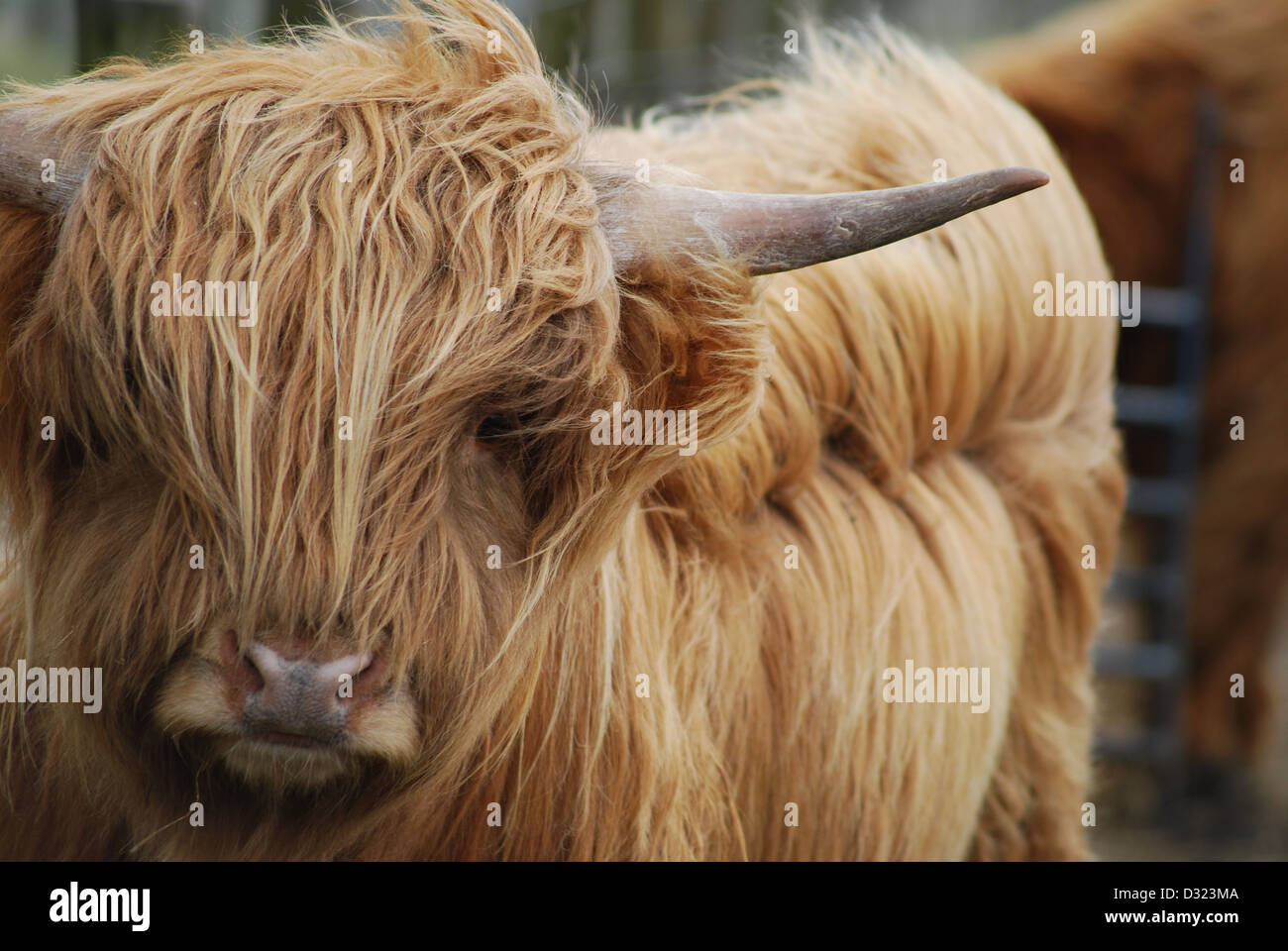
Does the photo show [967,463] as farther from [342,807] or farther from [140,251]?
[140,251]

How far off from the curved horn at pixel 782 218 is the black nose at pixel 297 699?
68cm

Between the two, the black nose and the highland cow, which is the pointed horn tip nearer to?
the black nose

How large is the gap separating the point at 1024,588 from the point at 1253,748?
3551mm

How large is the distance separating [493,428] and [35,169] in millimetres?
683

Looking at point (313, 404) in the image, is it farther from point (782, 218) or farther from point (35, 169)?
point (782, 218)

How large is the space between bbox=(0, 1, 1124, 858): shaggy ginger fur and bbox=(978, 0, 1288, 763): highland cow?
3.68 metres

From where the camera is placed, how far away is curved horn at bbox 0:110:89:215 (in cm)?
166

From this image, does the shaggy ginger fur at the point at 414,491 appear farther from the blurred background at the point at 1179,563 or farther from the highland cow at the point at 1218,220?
the highland cow at the point at 1218,220

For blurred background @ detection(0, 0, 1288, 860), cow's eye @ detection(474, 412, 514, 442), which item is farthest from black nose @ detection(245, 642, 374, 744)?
blurred background @ detection(0, 0, 1288, 860)

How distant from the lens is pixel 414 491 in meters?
1.67

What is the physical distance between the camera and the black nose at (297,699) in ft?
5.05


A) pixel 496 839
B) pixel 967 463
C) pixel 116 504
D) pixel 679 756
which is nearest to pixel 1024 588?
pixel 967 463

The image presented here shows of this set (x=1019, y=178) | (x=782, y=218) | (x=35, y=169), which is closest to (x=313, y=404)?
(x=35, y=169)
